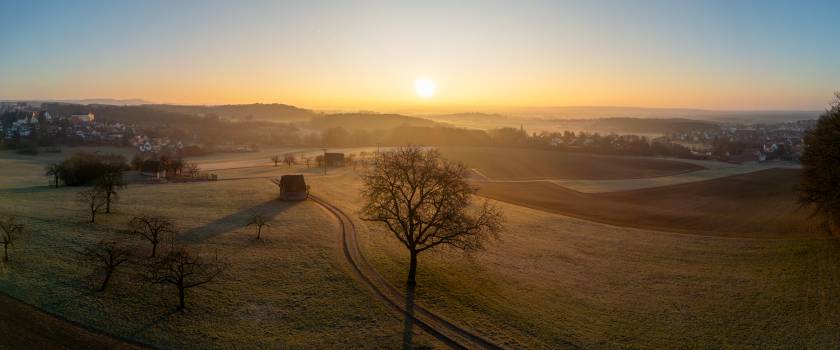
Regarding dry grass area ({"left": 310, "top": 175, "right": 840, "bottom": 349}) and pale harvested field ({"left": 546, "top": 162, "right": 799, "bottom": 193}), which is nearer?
dry grass area ({"left": 310, "top": 175, "right": 840, "bottom": 349})

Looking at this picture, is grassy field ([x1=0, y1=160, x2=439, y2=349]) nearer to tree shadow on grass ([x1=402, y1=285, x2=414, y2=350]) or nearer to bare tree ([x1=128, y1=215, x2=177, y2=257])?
tree shadow on grass ([x1=402, y1=285, x2=414, y2=350])

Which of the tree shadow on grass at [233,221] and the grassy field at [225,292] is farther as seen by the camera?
the tree shadow on grass at [233,221]

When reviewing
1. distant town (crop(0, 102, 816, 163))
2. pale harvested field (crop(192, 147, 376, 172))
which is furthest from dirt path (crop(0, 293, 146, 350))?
distant town (crop(0, 102, 816, 163))

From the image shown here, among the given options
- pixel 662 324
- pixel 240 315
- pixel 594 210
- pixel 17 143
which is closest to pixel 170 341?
pixel 240 315

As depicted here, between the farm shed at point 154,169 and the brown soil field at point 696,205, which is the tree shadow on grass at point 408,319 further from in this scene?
the farm shed at point 154,169

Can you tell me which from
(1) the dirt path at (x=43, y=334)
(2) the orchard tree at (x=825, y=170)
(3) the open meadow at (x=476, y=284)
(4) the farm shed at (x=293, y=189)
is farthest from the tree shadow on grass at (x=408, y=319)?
(2) the orchard tree at (x=825, y=170)

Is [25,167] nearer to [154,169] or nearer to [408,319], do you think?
[154,169]

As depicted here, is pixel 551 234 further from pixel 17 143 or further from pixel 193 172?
pixel 17 143
